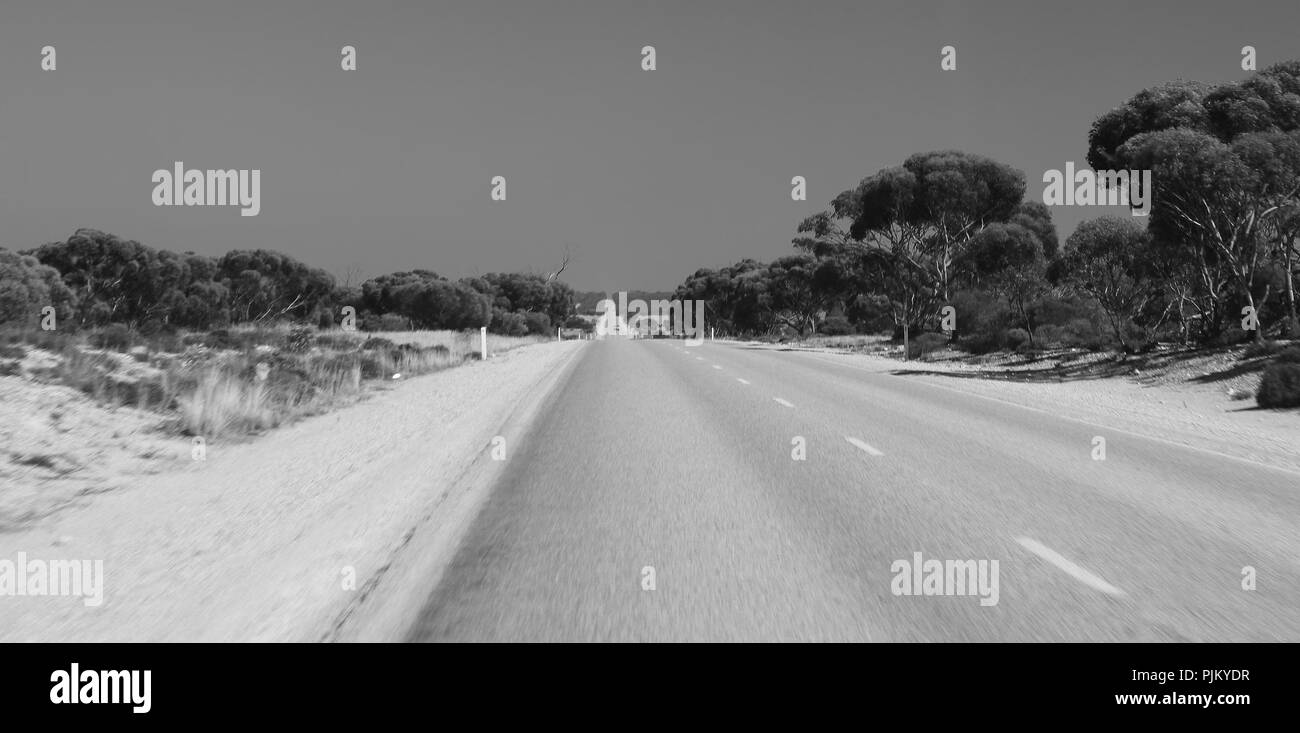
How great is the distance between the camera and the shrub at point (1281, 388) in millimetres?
18719

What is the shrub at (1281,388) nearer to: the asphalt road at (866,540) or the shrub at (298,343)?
the asphalt road at (866,540)

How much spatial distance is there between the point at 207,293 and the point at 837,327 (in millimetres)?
48959

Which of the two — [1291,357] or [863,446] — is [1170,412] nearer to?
[1291,357]

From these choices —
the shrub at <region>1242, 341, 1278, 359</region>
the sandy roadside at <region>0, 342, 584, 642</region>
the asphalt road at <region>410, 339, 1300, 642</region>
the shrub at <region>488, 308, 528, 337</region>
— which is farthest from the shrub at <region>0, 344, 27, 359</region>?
the shrub at <region>488, 308, 528, 337</region>

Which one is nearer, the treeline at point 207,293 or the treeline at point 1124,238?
the treeline at point 1124,238

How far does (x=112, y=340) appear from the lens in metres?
24.2

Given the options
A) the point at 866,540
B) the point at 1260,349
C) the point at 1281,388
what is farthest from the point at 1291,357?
the point at 866,540

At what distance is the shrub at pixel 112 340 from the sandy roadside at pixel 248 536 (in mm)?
10971

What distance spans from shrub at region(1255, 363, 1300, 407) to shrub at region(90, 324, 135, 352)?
22772mm

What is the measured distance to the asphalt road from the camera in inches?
210

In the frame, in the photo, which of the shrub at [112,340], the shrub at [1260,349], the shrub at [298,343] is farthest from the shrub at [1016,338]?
the shrub at [112,340]
